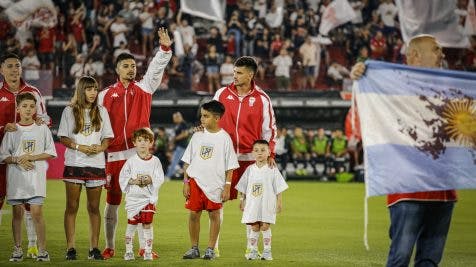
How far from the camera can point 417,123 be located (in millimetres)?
8047

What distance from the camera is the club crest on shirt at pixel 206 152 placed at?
38.7ft

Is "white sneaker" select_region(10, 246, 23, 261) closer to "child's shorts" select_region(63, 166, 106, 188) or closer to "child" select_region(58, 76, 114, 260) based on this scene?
"child" select_region(58, 76, 114, 260)

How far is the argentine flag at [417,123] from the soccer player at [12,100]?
16.5 feet

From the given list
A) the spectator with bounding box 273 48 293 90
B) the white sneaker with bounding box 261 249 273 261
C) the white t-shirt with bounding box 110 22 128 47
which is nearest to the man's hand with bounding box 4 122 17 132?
the white sneaker with bounding box 261 249 273 261

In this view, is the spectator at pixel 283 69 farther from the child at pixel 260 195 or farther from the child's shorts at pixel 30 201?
the child's shorts at pixel 30 201

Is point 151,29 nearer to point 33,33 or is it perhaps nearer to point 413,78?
point 33,33

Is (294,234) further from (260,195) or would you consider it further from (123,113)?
(123,113)

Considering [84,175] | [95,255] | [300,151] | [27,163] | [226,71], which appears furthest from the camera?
[300,151]

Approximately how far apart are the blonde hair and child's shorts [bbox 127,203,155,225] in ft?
3.68

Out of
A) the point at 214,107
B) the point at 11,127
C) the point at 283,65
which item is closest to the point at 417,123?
the point at 214,107

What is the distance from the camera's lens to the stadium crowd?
3038cm

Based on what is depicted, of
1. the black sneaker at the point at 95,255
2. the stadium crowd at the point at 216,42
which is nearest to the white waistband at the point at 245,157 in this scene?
the black sneaker at the point at 95,255

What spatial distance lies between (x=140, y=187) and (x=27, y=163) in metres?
1.38

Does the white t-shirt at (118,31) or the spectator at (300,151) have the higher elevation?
the white t-shirt at (118,31)
